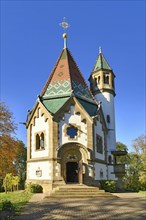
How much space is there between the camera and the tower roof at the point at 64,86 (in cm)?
2966

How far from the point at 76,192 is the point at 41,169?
18.4 feet

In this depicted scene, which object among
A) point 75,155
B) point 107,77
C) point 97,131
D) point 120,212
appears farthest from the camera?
point 107,77

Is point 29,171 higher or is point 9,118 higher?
point 9,118

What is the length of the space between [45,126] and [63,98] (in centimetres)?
411

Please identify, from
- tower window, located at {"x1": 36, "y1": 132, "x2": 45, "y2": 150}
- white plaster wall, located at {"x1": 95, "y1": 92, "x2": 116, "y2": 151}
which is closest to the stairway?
tower window, located at {"x1": 36, "y1": 132, "x2": 45, "y2": 150}

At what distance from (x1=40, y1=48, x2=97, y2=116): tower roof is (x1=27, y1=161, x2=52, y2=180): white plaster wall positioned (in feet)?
19.3

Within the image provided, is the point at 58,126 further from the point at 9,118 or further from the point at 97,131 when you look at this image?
the point at 9,118

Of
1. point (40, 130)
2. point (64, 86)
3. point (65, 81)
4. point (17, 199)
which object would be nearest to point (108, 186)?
point (40, 130)

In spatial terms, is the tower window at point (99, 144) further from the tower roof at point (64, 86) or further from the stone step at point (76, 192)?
the stone step at point (76, 192)

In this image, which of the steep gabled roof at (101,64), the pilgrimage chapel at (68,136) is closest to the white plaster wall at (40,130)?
the pilgrimage chapel at (68,136)

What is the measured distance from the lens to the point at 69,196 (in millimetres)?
21484

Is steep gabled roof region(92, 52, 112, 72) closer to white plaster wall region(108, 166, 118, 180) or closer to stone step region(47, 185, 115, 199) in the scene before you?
white plaster wall region(108, 166, 118, 180)

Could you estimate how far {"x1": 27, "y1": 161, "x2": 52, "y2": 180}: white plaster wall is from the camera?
26.0 meters

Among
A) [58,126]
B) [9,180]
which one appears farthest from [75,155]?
[9,180]
